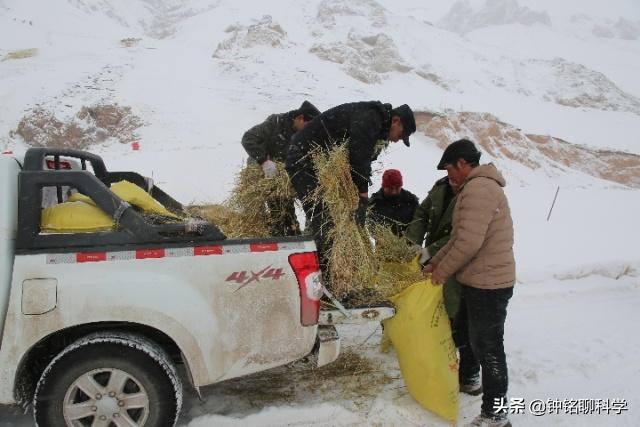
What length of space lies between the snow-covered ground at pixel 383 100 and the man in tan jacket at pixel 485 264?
0.42 m

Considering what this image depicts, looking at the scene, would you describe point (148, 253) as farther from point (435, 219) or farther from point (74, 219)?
point (435, 219)

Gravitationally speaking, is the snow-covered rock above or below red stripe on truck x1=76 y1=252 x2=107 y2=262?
above

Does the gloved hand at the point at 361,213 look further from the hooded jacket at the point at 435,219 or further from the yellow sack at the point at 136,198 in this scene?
the yellow sack at the point at 136,198

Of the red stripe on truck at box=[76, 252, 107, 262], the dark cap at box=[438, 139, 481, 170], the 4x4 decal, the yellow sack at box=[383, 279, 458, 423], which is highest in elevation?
the dark cap at box=[438, 139, 481, 170]

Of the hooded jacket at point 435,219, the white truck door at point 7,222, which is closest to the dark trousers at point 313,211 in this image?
the hooded jacket at point 435,219

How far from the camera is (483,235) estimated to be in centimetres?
292

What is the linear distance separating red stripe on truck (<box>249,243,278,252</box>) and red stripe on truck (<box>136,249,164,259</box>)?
53 cm

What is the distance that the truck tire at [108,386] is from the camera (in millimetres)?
2492

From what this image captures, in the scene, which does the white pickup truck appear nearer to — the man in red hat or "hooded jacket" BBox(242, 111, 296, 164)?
"hooded jacket" BBox(242, 111, 296, 164)

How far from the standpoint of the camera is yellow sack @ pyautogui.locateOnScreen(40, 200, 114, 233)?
8.46 feet

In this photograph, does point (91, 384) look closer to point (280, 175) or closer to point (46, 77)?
point (280, 175)

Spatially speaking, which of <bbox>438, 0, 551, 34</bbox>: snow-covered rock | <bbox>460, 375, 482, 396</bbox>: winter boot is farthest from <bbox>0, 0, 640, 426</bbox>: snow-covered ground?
<bbox>438, 0, 551, 34</bbox>: snow-covered rock

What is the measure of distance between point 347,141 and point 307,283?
1.32 m

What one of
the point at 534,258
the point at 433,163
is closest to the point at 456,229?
the point at 534,258
